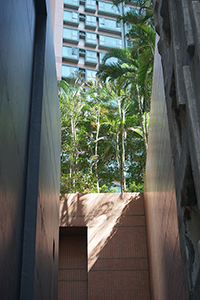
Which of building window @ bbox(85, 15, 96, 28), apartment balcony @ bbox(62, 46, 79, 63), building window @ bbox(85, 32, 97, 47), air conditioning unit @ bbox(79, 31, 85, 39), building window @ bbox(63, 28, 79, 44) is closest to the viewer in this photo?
apartment balcony @ bbox(62, 46, 79, 63)

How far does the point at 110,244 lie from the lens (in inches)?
444

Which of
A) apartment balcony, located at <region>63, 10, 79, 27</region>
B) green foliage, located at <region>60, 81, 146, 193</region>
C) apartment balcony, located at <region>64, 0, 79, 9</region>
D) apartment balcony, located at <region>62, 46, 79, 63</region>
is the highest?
apartment balcony, located at <region>64, 0, 79, 9</region>

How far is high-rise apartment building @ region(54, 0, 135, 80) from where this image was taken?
36.9m

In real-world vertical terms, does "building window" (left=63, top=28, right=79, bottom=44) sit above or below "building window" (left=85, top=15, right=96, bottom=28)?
below

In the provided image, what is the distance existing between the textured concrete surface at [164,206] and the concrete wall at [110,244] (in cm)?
229

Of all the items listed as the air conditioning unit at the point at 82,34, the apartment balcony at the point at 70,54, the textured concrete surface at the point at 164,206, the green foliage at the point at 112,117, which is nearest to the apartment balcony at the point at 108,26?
the air conditioning unit at the point at 82,34

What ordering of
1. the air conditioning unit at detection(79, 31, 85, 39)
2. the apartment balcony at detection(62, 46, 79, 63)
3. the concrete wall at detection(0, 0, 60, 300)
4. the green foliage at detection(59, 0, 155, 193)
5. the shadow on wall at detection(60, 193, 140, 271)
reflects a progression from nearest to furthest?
1. the concrete wall at detection(0, 0, 60, 300)
2. the shadow on wall at detection(60, 193, 140, 271)
3. the green foliage at detection(59, 0, 155, 193)
4. the apartment balcony at detection(62, 46, 79, 63)
5. the air conditioning unit at detection(79, 31, 85, 39)

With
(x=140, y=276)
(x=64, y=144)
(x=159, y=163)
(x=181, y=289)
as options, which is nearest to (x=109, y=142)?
(x=64, y=144)

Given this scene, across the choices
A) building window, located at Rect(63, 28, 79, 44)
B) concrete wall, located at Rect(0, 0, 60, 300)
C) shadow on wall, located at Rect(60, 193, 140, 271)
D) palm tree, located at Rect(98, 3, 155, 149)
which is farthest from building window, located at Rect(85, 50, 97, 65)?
concrete wall, located at Rect(0, 0, 60, 300)

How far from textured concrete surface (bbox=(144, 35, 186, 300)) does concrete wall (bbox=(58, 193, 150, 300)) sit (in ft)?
7.50

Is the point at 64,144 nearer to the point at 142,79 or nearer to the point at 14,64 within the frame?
the point at 142,79

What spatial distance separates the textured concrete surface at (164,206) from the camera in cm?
604

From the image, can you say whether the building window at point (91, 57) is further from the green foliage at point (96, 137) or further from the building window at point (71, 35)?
the green foliage at point (96, 137)

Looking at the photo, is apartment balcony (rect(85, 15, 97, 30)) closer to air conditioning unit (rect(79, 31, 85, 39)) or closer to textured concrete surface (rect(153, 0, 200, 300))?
air conditioning unit (rect(79, 31, 85, 39))
